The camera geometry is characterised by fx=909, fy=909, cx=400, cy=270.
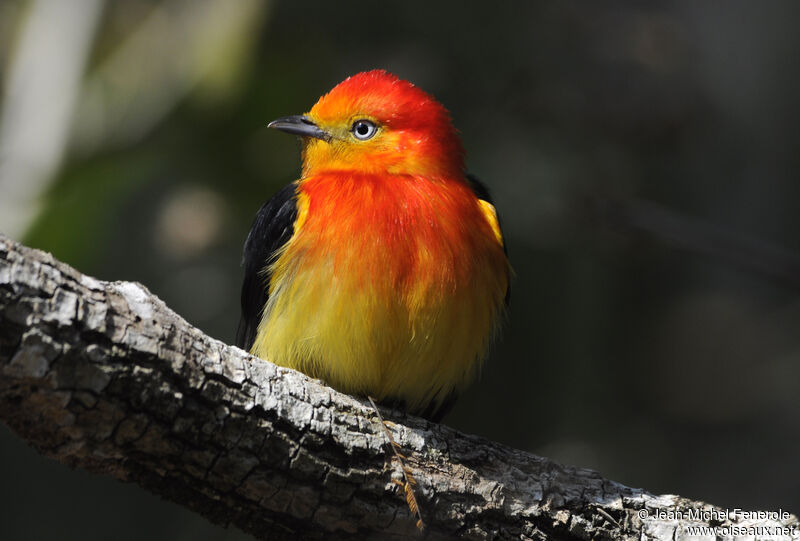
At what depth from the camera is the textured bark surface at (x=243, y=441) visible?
2529 mm

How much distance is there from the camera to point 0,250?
2.44 metres

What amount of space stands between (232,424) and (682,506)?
192 centimetres

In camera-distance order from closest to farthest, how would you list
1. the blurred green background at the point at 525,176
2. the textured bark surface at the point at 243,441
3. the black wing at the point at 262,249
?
the textured bark surface at the point at 243,441 → the black wing at the point at 262,249 → the blurred green background at the point at 525,176

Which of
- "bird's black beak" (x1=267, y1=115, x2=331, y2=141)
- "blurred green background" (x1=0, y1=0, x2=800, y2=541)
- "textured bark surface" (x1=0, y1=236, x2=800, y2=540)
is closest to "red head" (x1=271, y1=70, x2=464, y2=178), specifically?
"bird's black beak" (x1=267, y1=115, x2=331, y2=141)

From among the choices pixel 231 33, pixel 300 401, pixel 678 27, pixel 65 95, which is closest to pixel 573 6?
pixel 678 27

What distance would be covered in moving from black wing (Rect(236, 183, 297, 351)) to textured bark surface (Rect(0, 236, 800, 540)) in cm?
95

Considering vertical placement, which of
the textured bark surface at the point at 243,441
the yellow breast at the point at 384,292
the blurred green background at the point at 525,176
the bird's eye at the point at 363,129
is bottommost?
the textured bark surface at the point at 243,441

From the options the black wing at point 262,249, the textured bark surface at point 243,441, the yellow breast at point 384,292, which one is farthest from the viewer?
the black wing at point 262,249

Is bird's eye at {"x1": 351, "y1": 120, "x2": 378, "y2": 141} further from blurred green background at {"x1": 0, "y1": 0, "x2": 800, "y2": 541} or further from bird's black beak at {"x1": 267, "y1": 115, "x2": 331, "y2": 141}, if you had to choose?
blurred green background at {"x1": 0, "y1": 0, "x2": 800, "y2": 541}

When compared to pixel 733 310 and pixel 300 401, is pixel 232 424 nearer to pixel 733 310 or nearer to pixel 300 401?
pixel 300 401

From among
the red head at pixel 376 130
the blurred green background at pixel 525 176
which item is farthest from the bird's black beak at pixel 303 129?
the blurred green background at pixel 525 176

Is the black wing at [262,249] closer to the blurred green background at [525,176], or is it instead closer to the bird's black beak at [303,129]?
the bird's black beak at [303,129]

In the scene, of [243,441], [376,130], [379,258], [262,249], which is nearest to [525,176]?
[376,130]

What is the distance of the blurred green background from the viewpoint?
19.0 feet
